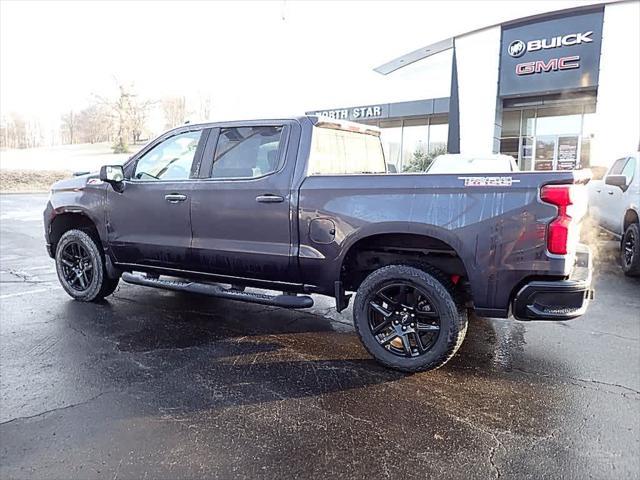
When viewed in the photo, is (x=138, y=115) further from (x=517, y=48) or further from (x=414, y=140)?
(x=517, y=48)

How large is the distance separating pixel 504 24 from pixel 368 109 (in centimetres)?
812

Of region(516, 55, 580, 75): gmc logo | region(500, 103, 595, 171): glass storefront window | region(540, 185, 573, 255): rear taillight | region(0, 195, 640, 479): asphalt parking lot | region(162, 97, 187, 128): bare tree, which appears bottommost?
region(0, 195, 640, 479): asphalt parking lot

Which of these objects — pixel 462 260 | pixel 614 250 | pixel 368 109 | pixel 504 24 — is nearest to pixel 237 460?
pixel 462 260

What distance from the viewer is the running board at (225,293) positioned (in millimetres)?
4223

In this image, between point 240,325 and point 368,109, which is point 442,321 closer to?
point 240,325

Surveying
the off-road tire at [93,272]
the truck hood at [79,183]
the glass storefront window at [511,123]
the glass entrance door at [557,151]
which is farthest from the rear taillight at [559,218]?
the glass storefront window at [511,123]

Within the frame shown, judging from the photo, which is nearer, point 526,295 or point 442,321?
point 526,295

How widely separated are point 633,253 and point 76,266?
7.48m

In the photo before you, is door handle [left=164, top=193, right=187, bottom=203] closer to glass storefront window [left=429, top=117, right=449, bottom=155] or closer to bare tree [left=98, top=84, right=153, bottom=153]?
glass storefront window [left=429, top=117, right=449, bottom=155]

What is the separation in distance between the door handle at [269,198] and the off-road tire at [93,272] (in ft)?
7.67

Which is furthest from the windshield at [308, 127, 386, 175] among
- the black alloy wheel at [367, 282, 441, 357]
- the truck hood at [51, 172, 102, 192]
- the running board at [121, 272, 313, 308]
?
the truck hood at [51, 172, 102, 192]

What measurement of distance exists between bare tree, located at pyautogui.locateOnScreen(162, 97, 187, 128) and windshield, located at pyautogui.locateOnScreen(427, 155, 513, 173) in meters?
53.8

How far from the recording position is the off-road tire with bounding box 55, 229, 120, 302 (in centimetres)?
549

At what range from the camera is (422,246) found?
12.8ft
